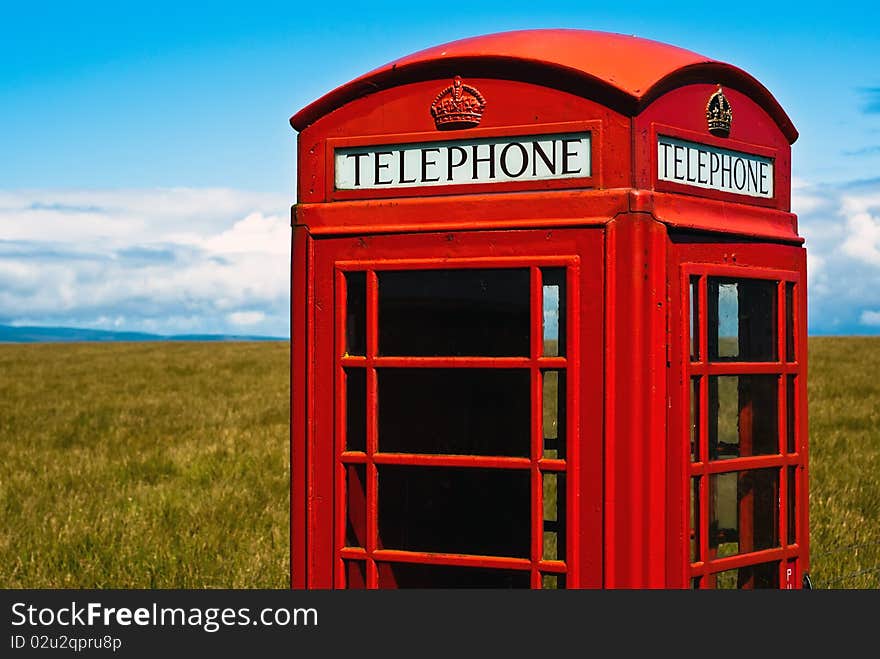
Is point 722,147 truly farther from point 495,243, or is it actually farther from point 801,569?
point 801,569

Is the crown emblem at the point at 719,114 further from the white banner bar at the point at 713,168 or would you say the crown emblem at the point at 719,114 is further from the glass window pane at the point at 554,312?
the glass window pane at the point at 554,312

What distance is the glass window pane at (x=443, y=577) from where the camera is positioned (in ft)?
11.7

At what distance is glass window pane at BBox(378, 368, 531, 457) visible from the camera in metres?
3.76

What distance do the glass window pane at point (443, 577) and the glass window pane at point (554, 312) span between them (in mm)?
695

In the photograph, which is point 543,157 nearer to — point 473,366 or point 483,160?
point 483,160

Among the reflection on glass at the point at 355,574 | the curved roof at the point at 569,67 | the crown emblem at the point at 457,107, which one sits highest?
the curved roof at the point at 569,67

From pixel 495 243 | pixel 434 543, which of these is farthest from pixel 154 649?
pixel 495 243

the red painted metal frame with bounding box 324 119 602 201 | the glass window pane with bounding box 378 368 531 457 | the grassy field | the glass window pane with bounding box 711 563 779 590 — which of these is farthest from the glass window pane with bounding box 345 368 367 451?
the grassy field

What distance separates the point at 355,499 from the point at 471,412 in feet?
2.05

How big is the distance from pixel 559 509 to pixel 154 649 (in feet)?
4.56

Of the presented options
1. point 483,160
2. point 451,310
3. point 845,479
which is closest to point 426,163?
point 483,160

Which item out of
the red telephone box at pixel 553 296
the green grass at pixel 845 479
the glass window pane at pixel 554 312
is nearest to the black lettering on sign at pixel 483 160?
the red telephone box at pixel 553 296

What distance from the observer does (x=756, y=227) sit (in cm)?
362

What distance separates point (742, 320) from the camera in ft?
12.8
